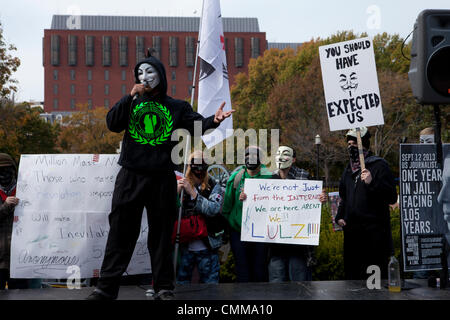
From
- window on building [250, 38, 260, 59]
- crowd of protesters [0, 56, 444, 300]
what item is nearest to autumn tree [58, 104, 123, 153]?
window on building [250, 38, 260, 59]

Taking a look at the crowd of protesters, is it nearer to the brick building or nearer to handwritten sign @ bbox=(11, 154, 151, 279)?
handwritten sign @ bbox=(11, 154, 151, 279)

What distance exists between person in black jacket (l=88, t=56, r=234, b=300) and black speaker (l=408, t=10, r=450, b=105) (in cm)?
211

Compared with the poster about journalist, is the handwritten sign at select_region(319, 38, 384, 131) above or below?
above

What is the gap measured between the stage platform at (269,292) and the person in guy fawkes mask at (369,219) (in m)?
0.32

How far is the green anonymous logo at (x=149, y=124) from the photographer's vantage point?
4.43m

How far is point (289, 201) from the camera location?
5.61 metres

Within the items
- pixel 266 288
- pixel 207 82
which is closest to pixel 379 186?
pixel 266 288

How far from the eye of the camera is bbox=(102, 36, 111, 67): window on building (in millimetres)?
102081

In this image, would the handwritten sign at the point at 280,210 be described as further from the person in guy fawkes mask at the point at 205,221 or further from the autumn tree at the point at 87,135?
the autumn tree at the point at 87,135

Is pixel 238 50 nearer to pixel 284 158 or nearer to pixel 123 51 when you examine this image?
pixel 123 51

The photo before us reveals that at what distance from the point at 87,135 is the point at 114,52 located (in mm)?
50422

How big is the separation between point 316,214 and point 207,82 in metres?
1.89

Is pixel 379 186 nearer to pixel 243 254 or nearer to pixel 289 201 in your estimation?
pixel 289 201

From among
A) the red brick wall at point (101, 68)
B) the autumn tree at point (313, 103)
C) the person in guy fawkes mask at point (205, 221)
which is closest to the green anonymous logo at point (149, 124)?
the person in guy fawkes mask at point (205, 221)
